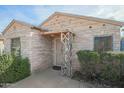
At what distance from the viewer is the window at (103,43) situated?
7.14 meters

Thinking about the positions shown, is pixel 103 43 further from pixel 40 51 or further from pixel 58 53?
pixel 40 51

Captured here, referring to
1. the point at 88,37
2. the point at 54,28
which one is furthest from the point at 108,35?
the point at 54,28

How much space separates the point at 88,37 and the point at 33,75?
3751 millimetres

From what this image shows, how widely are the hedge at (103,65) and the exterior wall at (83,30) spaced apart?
4.72 ft

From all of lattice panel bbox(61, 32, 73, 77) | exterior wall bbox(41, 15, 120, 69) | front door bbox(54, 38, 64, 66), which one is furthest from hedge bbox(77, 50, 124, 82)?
front door bbox(54, 38, 64, 66)

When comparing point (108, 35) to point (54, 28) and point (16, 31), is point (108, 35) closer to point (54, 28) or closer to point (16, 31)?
point (54, 28)

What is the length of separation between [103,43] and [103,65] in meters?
1.82

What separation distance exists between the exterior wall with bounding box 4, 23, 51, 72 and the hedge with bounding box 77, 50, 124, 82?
281 centimetres

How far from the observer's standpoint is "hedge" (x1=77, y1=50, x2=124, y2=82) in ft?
18.0

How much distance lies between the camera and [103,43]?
7289mm

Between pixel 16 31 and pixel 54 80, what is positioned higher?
pixel 16 31

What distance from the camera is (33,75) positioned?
7.59 meters

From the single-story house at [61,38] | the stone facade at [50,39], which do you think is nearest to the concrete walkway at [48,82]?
the single-story house at [61,38]
